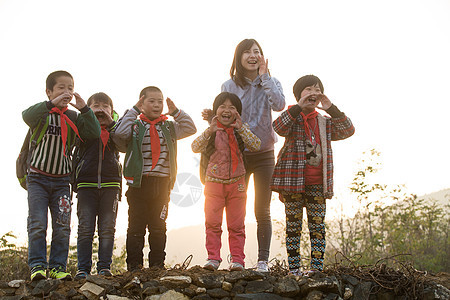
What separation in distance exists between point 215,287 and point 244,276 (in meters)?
0.28

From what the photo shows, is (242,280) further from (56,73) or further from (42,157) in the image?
(56,73)

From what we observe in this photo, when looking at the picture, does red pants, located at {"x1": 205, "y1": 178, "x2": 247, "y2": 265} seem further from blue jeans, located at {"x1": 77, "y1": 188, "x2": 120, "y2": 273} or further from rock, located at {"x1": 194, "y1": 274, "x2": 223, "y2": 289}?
blue jeans, located at {"x1": 77, "y1": 188, "x2": 120, "y2": 273}

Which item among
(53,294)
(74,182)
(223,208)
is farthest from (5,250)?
(223,208)

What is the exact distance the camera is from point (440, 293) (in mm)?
4027

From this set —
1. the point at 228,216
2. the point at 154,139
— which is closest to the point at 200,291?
the point at 228,216

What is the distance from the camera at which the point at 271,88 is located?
4.48 metres

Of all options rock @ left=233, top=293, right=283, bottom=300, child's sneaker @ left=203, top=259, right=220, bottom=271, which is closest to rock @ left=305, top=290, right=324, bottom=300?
rock @ left=233, top=293, right=283, bottom=300

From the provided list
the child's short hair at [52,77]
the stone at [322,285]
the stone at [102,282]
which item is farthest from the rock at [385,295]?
the child's short hair at [52,77]

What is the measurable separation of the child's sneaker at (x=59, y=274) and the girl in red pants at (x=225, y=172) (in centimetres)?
127

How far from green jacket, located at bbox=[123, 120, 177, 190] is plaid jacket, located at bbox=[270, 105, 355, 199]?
1.10 m

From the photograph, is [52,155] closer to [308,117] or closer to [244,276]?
[244,276]

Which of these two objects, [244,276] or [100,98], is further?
[100,98]

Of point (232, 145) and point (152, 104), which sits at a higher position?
point (152, 104)

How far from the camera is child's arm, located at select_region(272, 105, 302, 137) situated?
4215mm
